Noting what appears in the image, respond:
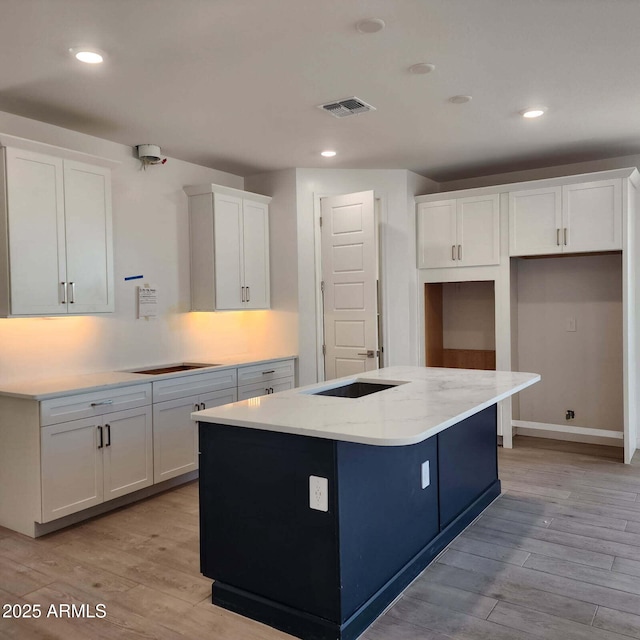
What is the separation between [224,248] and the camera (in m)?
4.81

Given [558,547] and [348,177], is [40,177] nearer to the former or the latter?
[348,177]

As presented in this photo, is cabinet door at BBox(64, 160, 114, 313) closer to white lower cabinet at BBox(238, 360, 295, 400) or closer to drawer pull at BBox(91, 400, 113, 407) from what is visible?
drawer pull at BBox(91, 400, 113, 407)

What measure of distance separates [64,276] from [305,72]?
1971mm

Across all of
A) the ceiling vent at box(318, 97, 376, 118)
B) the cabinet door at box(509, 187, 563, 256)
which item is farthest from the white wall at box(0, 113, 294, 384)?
the cabinet door at box(509, 187, 563, 256)

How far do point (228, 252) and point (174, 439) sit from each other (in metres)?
1.68

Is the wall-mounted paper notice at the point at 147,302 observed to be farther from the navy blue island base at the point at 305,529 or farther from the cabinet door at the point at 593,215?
the cabinet door at the point at 593,215

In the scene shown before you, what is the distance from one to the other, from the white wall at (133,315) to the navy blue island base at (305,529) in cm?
186

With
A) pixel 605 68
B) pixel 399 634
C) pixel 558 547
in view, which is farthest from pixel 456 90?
pixel 399 634

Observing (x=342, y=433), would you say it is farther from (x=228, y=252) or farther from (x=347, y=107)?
(x=228, y=252)

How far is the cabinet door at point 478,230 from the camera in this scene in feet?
16.4

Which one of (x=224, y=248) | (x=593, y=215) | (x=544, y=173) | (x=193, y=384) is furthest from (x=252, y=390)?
(x=544, y=173)

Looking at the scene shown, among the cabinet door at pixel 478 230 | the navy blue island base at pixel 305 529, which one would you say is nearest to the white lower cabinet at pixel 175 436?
the navy blue island base at pixel 305 529

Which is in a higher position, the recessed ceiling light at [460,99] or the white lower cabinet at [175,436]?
the recessed ceiling light at [460,99]

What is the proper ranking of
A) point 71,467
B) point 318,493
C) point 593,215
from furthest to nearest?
point 593,215 → point 71,467 → point 318,493
